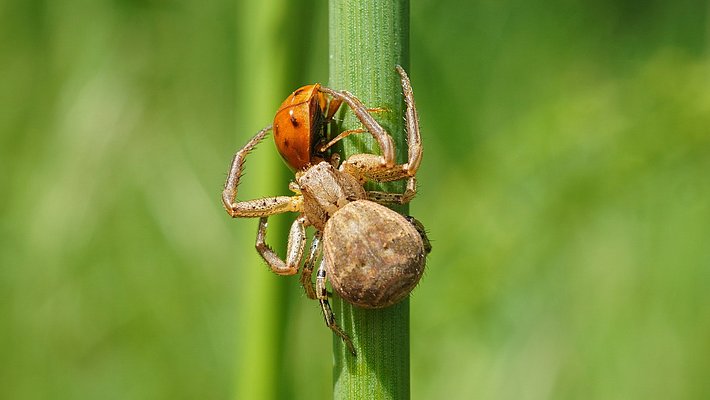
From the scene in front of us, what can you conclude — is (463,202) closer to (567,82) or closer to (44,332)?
(567,82)

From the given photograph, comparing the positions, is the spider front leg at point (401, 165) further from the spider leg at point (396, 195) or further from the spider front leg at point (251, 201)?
the spider front leg at point (251, 201)

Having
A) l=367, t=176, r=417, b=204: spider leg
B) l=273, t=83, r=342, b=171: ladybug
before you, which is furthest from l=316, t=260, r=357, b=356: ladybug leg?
l=273, t=83, r=342, b=171: ladybug

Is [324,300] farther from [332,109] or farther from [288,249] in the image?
[332,109]

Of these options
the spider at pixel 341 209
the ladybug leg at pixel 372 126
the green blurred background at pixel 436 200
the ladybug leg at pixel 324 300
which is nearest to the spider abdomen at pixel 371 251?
the spider at pixel 341 209

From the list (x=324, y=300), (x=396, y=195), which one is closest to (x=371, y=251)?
(x=396, y=195)

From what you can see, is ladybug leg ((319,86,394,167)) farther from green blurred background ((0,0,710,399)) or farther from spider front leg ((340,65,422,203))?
green blurred background ((0,0,710,399))
